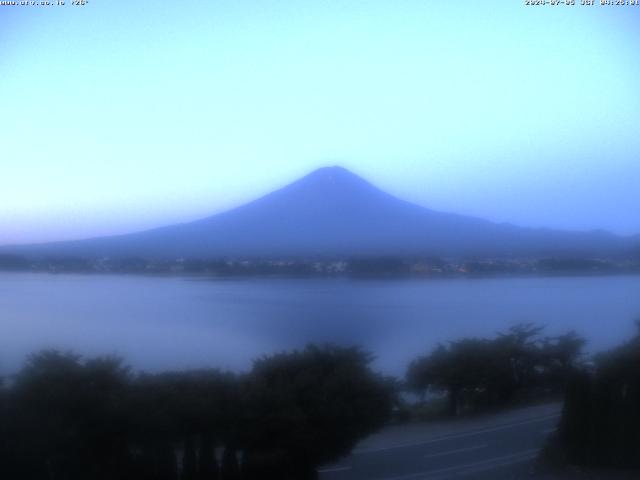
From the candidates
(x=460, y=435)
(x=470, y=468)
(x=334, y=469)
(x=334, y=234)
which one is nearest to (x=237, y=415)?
(x=334, y=469)

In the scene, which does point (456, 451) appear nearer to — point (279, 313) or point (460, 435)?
point (460, 435)

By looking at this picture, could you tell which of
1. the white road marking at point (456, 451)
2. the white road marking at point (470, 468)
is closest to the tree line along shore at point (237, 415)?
the white road marking at point (470, 468)

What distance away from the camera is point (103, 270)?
11.8 m

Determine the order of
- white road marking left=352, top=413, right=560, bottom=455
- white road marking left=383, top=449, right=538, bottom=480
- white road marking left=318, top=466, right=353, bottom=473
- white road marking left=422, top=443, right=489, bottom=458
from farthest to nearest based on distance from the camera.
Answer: white road marking left=352, top=413, right=560, bottom=455 → white road marking left=422, top=443, right=489, bottom=458 → white road marking left=318, top=466, right=353, bottom=473 → white road marking left=383, top=449, right=538, bottom=480

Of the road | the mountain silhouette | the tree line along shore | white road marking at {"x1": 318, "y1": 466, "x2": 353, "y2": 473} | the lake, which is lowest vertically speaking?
white road marking at {"x1": 318, "y1": 466, "x2": 353, "y2": 473}

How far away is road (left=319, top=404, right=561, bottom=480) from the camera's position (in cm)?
721

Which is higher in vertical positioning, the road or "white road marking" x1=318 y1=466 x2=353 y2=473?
the road

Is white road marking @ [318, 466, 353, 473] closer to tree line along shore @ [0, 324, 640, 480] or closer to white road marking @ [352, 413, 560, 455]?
tree line along shore @ [0, 324, 640, 480]

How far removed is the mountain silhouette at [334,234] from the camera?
12.4 m

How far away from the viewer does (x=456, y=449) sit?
788 cm

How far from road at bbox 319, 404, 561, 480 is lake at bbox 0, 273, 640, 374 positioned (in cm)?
118

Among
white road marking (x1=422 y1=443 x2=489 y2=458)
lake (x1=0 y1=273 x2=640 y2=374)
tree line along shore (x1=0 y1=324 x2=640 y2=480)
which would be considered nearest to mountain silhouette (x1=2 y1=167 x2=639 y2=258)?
lake (x1=0 y1=273 x2=640 y2=374)

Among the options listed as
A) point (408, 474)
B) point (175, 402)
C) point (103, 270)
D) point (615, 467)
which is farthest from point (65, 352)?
point (615, 467)

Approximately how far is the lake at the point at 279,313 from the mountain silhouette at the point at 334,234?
591 mm
